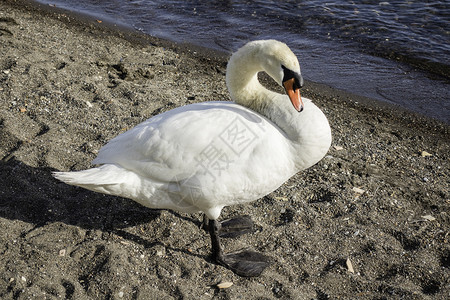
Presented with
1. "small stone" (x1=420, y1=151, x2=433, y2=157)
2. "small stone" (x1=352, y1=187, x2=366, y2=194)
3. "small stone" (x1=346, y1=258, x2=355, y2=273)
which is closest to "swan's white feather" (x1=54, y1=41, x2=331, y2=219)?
"small stone" (x1=346, y1=258, x2=355, y2=273)

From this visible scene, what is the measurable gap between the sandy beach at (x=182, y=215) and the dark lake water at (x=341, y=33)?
1182 millimetres

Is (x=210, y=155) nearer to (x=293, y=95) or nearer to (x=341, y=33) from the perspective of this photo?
(x=293, y=95)

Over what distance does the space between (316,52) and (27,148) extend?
597 centimetres

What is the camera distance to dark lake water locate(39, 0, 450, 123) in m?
7.95

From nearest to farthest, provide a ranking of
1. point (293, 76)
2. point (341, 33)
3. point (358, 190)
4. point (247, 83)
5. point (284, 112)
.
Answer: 1. point (293, 76)
2. point (284, 112)
3. point (247, 83)
4. point (358, 190)
5. point (341, 33)

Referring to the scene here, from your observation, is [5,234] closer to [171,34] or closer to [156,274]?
[156,274]

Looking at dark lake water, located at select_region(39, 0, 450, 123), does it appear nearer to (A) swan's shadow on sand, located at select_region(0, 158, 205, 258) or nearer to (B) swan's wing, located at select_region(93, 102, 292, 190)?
(B) swan's wing, located at select_region(93, 102, 292, 190)

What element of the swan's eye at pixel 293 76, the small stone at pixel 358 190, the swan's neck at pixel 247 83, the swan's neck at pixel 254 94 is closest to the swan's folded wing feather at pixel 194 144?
the swan's neck at pixel 254 94

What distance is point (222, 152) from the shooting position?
11.6ft

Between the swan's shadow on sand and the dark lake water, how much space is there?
4.71 metres

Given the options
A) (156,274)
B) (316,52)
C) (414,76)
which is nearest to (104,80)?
(156,274)

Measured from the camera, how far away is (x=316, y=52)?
9.06 m

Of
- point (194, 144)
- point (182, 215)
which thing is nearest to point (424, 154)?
point (182, 215)

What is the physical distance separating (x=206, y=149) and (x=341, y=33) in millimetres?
7076
